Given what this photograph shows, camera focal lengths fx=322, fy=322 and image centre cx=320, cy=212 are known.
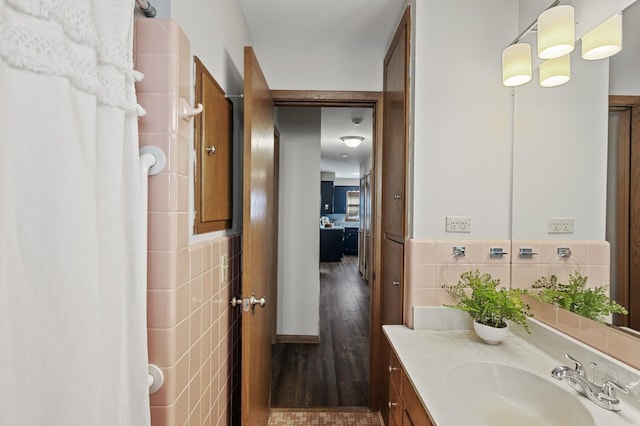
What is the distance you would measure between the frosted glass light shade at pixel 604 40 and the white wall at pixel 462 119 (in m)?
0.44

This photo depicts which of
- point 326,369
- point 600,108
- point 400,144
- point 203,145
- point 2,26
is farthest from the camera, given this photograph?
point 326,369

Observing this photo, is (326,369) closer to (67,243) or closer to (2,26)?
(67,243)

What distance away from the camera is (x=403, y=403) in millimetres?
1256

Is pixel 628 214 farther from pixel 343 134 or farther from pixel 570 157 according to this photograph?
pixel 343 134

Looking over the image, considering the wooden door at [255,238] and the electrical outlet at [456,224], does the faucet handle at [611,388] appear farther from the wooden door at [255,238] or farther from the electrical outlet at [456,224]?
the wooden door at [255,238]

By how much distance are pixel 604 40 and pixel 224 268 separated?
171cm

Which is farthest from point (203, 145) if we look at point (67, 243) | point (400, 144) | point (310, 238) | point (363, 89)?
point (310, 238)

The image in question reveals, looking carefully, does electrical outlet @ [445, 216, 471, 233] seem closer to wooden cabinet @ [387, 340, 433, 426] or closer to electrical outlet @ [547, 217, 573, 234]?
electrical outlet @ [547, 217, 573, 234]

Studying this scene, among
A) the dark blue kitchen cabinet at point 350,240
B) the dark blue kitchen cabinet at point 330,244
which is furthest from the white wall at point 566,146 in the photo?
the dark blue kitchen cabinet at point 350,240

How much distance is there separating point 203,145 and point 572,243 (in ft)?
5.00

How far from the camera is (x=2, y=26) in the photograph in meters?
0.47

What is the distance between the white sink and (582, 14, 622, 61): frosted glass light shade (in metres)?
1.13

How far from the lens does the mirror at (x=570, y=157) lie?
1.08 m

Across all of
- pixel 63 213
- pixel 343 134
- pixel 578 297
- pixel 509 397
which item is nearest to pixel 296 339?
pixel 509 397
